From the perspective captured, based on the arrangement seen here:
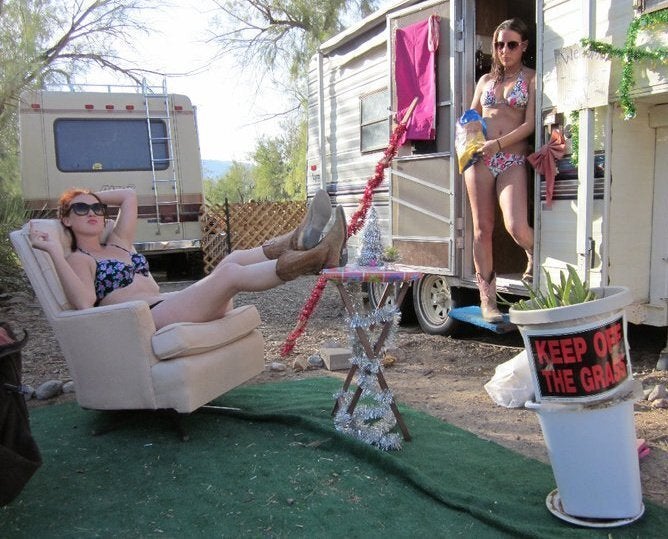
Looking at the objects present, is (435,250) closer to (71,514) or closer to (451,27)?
(451,27)

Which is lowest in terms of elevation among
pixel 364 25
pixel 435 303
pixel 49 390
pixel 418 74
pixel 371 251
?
pixel 49 390

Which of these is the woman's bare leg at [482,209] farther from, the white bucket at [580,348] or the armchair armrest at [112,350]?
the armchair armrest at [112,350]

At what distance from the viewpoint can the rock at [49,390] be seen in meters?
4.04

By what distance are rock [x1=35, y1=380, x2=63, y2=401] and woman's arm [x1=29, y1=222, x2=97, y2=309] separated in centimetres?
113

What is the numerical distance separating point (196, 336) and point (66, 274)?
716 millimetres

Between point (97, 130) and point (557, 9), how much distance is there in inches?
259

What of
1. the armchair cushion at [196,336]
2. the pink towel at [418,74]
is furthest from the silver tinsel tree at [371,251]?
the pink towel at [418,74]

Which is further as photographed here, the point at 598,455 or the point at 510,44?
the point at 510,44

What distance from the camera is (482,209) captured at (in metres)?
4.37

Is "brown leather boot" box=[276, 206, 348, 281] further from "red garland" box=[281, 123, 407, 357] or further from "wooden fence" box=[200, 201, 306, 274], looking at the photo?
"wooden fence" box=[200, 201, 306, 274]

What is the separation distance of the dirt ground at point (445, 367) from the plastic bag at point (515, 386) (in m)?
0.06

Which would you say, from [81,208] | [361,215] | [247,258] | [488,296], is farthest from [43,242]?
[361,215]

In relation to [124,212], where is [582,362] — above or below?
below

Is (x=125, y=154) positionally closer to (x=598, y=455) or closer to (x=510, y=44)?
(x=510, y=44)
